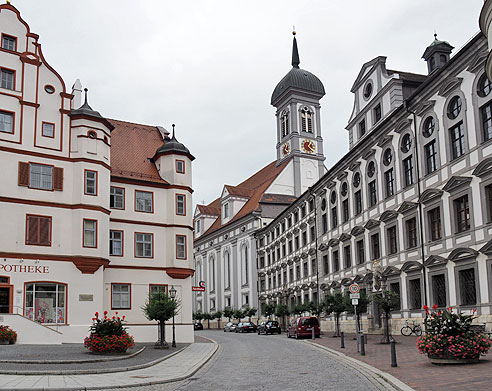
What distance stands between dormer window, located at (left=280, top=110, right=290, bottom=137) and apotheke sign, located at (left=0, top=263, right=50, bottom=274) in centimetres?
5281

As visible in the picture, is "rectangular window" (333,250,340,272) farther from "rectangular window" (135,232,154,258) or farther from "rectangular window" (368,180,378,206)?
"rectangular window" (135,232,154,258)

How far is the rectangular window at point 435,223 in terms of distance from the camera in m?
30.3

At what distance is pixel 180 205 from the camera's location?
1603 inches

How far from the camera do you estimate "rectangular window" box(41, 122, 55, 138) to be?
114 feet

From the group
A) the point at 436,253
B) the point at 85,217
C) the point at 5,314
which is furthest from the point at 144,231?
the point at 436,253

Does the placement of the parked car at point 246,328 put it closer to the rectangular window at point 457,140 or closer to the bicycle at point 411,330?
the bicycle at point 411,330

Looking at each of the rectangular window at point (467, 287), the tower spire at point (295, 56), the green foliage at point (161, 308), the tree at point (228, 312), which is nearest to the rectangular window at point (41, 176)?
the green foliage at point (161, 308)

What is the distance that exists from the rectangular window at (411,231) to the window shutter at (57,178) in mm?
20580

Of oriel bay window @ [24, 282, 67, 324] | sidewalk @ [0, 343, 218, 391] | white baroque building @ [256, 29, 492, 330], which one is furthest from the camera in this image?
oriel bay window @ [24, 282, 67, 324]

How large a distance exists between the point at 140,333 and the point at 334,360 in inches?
733

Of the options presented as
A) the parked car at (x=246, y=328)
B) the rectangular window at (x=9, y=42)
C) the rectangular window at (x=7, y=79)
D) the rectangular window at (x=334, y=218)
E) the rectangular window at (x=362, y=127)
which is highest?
the rectangular window at (x=9, y=42)

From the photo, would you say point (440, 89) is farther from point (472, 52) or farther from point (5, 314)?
point (5, 314)

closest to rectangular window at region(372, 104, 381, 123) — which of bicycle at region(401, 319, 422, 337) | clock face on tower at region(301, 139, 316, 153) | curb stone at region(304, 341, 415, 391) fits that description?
bicycle at region(401, 319, 422, 337)

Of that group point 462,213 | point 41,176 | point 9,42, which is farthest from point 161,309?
point 9,42
